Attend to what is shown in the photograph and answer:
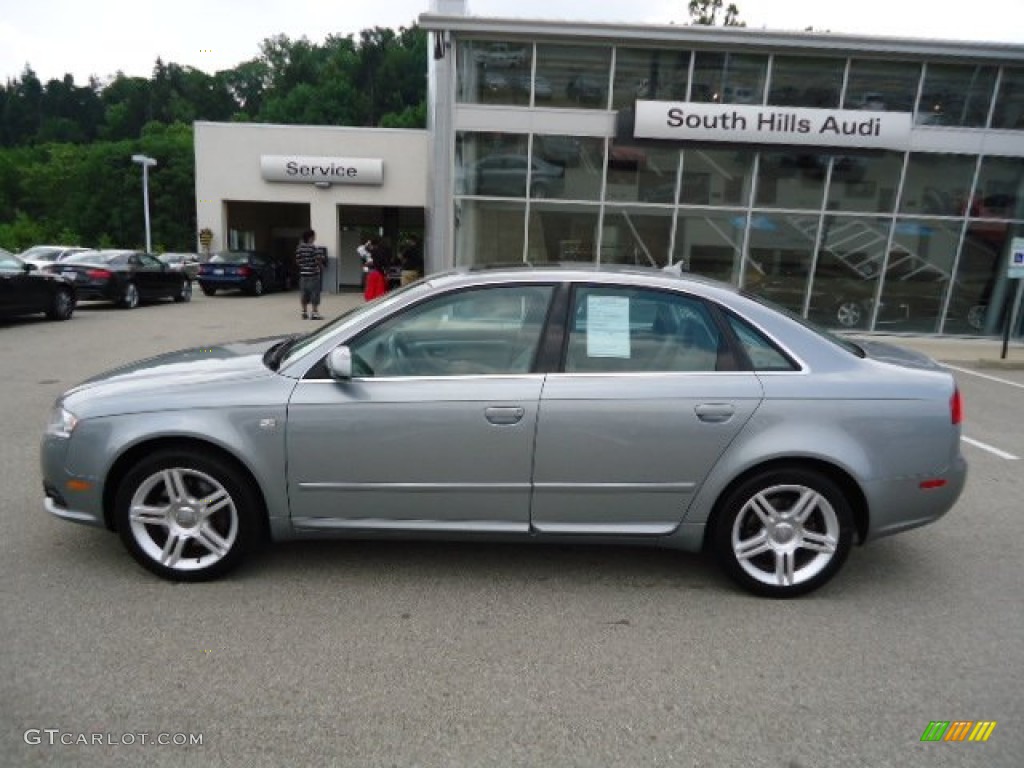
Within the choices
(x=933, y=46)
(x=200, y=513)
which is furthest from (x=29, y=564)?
(x=933, y=46)

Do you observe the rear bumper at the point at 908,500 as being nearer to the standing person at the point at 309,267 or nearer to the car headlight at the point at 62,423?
the car headlight at the point at 62,423

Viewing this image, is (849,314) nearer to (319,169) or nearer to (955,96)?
(955,96)

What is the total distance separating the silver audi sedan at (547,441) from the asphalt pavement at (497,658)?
30 cm

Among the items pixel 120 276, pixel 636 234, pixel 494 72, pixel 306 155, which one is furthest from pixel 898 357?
pixel 306 155

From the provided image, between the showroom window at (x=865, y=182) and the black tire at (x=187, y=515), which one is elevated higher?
the showroom window at (x=865, y=182)

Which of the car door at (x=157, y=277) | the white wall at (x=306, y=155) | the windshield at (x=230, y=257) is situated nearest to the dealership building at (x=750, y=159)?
the car door at (x=157, y=277)

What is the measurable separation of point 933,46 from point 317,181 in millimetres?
18116

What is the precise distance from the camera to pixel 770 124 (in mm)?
14422

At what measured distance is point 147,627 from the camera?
121 inches

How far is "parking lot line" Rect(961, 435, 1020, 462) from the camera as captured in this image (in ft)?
20.7

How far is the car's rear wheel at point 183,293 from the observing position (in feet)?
63.3

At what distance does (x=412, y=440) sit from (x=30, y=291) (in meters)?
12.8

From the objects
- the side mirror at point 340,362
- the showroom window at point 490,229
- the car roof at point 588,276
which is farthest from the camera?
the showroom window at point 490,229

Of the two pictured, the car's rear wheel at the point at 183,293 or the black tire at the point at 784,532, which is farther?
the car's rear wheel at the point at 183,293
